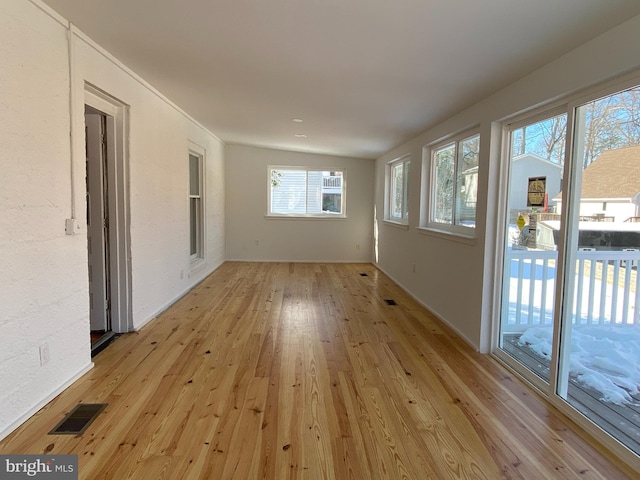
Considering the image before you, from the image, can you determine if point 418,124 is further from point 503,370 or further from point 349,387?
point 349,387

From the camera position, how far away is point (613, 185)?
6.67 ft

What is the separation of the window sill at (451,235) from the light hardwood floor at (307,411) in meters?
0.92

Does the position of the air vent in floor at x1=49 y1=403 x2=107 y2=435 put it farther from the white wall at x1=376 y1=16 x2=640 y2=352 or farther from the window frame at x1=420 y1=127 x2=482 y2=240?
the window frame at x1=420 y1=127 x2=482 y2=240

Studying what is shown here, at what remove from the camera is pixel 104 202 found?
322 cm

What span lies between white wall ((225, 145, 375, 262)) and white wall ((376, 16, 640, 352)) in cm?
214

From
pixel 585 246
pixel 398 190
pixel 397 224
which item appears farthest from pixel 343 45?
pixel 398 190

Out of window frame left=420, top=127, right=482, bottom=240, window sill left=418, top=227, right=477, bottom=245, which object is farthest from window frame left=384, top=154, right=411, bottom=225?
window sill left=418, top=227, right=477, bottom=245

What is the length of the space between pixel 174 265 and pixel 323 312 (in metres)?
1.89

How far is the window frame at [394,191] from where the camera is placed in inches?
225


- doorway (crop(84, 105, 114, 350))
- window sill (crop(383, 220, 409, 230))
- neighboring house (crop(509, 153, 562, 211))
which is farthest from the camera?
window sill (crop(383, 220, 409, 230))

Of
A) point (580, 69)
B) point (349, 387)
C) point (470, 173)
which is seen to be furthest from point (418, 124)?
point (349, 387)

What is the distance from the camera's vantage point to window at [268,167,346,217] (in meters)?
Answer: 7.55

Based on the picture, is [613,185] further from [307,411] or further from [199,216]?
[199,216]

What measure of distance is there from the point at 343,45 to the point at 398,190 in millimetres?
4251
